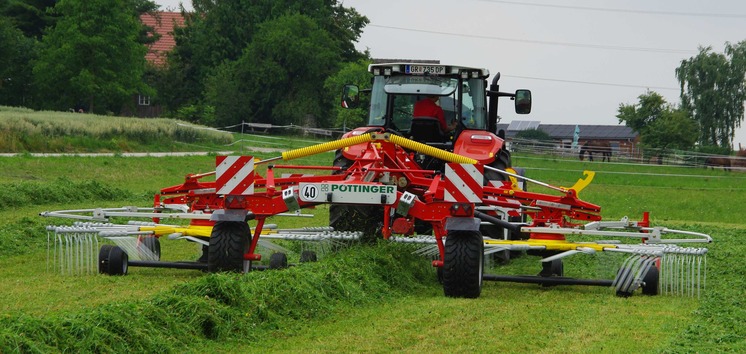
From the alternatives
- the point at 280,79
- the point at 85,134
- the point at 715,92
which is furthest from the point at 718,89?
the point at 85,134

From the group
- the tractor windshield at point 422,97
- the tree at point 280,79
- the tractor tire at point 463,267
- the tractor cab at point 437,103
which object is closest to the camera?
the tractor tire at point 463,267

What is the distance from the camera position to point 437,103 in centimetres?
1372

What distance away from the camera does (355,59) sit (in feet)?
237

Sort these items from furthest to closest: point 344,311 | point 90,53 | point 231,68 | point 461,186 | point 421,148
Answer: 1. point 231,68
2. point 90,53
3. point 421,148
4. point 461,186
5. point 344,311

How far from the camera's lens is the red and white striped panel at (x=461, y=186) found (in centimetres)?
1003

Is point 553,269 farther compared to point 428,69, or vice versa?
point 428,69

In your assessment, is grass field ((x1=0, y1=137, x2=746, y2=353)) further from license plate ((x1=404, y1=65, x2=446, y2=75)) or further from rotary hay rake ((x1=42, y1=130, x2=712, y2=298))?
license plate ((x1=404, y1=65, x2=446, y2=75))

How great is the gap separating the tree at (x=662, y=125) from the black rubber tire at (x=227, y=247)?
56.7 m

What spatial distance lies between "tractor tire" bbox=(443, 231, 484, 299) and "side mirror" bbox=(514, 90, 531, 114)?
5212mm

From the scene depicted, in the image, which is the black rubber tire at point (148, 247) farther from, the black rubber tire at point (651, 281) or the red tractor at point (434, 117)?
the black rubber tire at point (651, 281)

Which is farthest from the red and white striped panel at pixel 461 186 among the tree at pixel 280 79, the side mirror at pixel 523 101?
the tree at pixel 280 79

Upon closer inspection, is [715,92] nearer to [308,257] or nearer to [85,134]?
[85,134]

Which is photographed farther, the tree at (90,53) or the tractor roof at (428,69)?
the tree at (90,53)

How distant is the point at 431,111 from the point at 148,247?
12.6 feet
